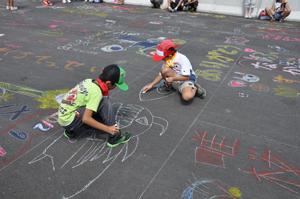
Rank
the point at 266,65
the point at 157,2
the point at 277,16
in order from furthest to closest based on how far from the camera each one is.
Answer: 1. the point at 157,2
2. the point at 277,16
3. the point at 266,65

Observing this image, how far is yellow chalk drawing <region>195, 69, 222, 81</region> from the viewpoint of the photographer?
477cm

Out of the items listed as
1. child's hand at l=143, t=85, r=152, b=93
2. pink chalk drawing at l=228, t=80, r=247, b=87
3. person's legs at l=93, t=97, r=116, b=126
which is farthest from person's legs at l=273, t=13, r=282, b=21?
person's legs at l=93, t=97, r=116, b=126

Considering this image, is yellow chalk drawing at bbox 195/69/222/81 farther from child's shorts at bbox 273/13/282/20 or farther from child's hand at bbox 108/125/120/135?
child's shorts at bbox 273/13/282/20

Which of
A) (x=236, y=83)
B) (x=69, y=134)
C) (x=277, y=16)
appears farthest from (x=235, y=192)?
(x=277, y=16)

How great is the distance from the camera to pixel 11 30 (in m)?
8.14

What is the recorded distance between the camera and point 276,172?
2.46m

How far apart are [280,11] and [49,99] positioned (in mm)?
11269

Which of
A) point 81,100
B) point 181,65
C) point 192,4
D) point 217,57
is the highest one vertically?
point 192,4

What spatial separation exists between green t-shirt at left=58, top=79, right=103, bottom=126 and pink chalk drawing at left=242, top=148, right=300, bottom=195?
1.91 metres

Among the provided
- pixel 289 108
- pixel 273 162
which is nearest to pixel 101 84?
pixel 273 162

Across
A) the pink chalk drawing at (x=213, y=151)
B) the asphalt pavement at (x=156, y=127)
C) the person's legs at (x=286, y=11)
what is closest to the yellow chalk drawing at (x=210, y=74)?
the asphalt pavement at (x=156, y=127)

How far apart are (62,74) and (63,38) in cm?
309

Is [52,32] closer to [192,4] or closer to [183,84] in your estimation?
[183,84]

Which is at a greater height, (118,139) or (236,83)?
(236,83)
